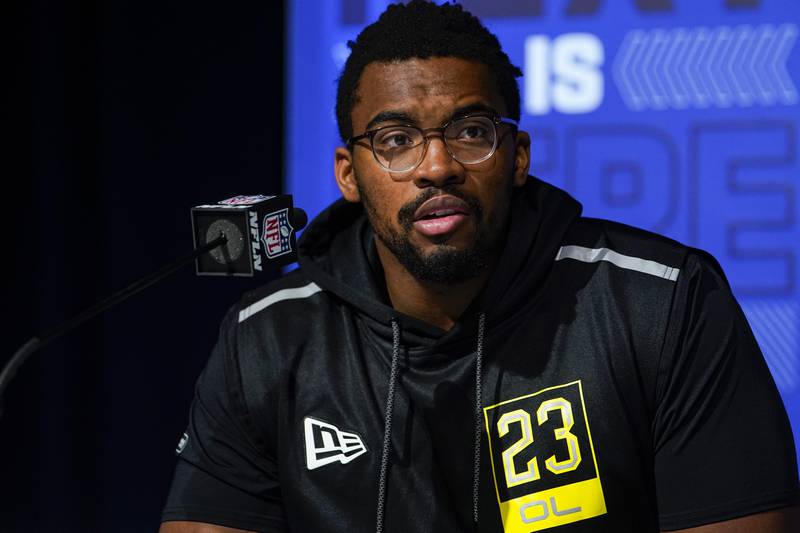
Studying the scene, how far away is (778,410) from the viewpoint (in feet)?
4.96

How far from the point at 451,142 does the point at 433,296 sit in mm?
278

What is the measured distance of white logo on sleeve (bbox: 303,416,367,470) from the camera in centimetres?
170

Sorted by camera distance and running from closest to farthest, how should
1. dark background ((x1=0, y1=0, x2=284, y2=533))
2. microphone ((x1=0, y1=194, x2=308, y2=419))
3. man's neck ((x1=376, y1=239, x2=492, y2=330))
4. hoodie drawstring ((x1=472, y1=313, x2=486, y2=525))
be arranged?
microphone ((x1=0, y1=194, x2=308, y2=419)) → hoodie drawstring ((x1=472, y1=313, x2=486, y2=525)) → man's neck ((x1=376, y1=239, x2=492, y2=330)) → dark background ((x1=0, y1=0, x2=284, y2=533))

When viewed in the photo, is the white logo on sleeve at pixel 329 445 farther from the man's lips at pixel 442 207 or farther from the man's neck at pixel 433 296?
the man's lips at pixel 442 207

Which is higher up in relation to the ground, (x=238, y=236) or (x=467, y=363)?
(x=238, y=236)

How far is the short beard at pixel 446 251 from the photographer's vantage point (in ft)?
5.39

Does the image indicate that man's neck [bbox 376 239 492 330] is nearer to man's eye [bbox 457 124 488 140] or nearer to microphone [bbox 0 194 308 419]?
man's eye [bbox 457 124 488 140]

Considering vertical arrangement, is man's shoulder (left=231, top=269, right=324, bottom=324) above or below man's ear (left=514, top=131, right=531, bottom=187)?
below

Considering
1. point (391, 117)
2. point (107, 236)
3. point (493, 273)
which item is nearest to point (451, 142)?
point (391, 117)

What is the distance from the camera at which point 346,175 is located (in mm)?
1869

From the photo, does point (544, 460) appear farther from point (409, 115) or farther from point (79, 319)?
point (79, 319)

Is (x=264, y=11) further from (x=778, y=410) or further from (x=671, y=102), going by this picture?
(x=778, y=410)

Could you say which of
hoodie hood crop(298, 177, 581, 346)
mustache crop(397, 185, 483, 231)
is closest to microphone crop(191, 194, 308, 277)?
mustache crop(397, 185, 483, 231)

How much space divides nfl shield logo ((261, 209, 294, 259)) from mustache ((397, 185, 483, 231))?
0.29 m
